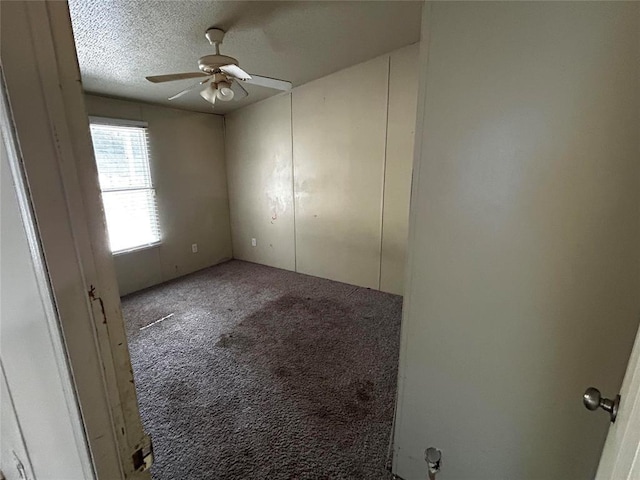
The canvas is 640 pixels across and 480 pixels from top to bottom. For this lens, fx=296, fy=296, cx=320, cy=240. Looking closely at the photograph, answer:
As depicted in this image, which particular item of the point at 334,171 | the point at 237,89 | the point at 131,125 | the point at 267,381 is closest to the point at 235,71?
the point at 237,89

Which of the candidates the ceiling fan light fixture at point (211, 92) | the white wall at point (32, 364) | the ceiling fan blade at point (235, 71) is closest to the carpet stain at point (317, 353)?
the white wall at point (32, 364)

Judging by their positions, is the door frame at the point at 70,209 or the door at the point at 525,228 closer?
the door frame at the point at 70,209

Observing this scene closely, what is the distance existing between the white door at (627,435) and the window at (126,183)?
394cm

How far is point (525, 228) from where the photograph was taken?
0.92m

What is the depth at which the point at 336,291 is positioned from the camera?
3.58 metres

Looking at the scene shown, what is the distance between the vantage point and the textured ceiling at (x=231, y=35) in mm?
1764

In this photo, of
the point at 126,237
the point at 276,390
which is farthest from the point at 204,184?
the point at 276,390

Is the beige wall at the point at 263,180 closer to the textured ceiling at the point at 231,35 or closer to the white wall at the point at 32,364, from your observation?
the textured ceiling at the point at 231,35

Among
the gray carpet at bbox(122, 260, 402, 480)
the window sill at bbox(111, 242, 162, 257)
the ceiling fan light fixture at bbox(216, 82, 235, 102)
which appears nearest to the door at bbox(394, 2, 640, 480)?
the gray carpet at bbox(122, 260, 402, 480)

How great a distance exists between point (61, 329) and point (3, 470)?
0.92 meters

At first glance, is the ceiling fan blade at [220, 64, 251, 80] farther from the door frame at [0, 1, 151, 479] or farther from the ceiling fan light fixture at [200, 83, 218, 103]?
the door frame at [0, 1, 151, 479]

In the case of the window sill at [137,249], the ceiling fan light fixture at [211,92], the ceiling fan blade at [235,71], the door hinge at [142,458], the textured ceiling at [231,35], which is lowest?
the window sill at [137,249]

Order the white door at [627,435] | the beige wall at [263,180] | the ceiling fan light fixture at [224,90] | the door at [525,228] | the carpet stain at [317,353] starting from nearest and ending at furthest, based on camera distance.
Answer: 1. the white door at [627,435]
2. the door at [525,228]
3. the carpet stain at [317,353]
4. the ceiling fan light fixture at [224,90]
5. the beige wall at [263,180]

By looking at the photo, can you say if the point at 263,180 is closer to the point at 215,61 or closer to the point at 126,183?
the point at 126,183
